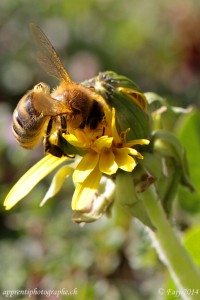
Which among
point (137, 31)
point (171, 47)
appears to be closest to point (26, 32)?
point (137, 31)

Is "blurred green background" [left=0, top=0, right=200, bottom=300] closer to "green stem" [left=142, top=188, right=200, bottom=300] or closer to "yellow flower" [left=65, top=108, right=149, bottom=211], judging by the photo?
"yellow flower" [left=65, top=108, right=149, bottom=211]

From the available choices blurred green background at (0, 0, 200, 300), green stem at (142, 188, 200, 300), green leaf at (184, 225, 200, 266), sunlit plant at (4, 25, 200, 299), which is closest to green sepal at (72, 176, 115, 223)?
sunlit plant at (4, 25, 200, 299)

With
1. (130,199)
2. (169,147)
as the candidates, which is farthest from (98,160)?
(169,147)

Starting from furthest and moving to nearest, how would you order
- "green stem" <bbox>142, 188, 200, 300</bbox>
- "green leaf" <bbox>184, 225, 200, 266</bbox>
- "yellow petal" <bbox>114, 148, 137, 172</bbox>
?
"green leaf" <bbox>184, 225, 200, 266</bbox>, "green stem" <bbox>142, 188, 200, 300</bbox>, "yellow petal" <bbox>114, 148, 137, 172</bbox>

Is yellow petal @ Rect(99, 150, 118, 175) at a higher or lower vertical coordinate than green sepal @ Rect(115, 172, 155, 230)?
higher

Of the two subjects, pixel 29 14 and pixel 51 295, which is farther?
pixel 29 14

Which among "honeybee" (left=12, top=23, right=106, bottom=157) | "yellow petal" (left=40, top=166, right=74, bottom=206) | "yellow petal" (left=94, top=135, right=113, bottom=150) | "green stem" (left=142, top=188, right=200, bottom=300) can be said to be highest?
"honeybee" (left=12, top=23, right=106, bottom=157)

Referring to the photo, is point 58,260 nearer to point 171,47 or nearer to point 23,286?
point 23,286

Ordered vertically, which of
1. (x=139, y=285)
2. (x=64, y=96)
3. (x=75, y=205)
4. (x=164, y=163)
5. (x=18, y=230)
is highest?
(x=64, y=96)

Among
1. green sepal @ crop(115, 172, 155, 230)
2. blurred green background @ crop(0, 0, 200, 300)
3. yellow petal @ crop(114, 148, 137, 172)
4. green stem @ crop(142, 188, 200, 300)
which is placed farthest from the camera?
blurred green background @ crop(0, 0, 200, 300)
